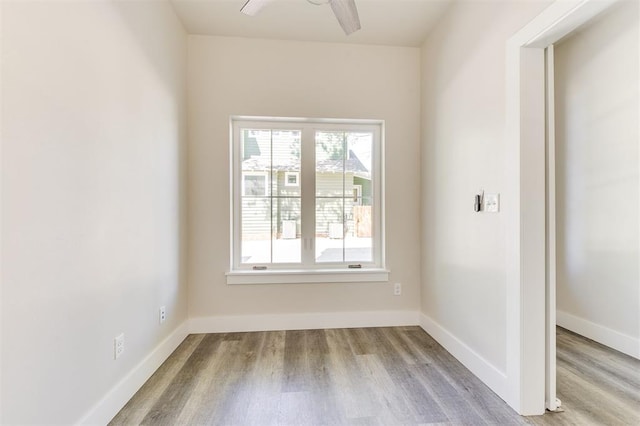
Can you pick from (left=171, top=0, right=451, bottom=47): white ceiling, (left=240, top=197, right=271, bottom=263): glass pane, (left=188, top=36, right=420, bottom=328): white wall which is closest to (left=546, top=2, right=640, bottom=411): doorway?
(left=171, top=0, right=451, bottom=47): white ceiling

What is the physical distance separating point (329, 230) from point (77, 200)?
6.64ft

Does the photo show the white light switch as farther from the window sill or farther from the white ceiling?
the white ceiling

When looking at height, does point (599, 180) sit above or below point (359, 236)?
above

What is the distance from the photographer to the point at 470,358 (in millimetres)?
2018

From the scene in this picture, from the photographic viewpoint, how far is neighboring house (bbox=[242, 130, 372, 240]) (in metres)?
2.84

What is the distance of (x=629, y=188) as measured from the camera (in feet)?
7.48

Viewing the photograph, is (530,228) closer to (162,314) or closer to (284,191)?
(284,191)

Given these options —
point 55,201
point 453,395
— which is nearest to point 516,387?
point 453,395

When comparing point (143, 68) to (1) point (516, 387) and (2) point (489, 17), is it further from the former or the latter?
(1) point (516, 387)

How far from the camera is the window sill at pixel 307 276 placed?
2.70 metres

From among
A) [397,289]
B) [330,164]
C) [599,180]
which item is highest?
[330,164]

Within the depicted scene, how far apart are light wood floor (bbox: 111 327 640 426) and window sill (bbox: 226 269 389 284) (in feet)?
1.73

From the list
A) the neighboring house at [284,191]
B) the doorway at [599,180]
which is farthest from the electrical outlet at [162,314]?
the doorway at [599,180]

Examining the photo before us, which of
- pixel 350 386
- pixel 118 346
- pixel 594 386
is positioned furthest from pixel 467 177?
pixel 118 346
